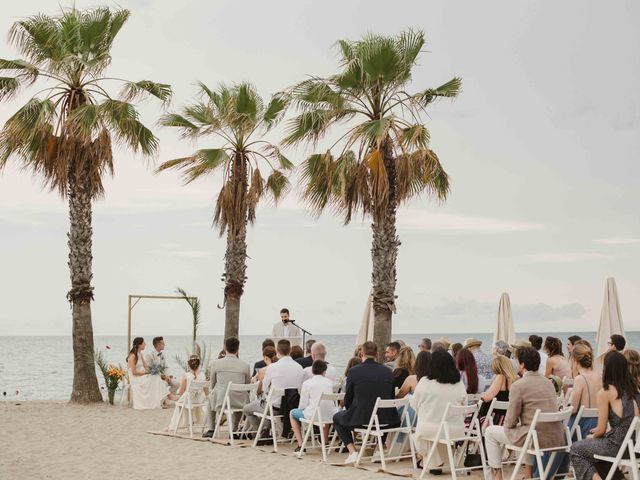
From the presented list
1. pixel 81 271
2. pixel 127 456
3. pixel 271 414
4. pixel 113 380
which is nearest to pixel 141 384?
pixel 113 380

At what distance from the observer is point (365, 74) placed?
604 inches

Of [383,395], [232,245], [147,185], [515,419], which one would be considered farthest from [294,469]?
[147,185]

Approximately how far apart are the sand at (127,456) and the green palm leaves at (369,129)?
5308mm

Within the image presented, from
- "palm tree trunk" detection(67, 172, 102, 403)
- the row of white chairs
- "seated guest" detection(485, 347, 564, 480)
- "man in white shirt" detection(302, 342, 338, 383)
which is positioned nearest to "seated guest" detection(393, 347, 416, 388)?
the row of white chairs

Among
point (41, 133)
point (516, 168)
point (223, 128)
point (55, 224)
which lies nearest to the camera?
point (41, 133)

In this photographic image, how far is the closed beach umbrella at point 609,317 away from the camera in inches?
567

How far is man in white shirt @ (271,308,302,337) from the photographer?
16.7 m

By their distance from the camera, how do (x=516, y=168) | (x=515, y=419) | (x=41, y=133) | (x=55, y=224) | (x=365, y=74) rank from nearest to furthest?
(x=515, y=419) → (x=365, y=74) → (x=41, y=133) → (x=516, y=168) → (x=55, y=224)

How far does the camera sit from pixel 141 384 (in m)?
16.2

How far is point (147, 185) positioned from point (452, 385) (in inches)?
→ 551

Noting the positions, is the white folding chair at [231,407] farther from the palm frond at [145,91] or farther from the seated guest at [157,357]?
the palm frond at [145,91]

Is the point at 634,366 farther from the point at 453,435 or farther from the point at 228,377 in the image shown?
the point at 228,377

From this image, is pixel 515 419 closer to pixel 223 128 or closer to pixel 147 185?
pixel 223 128

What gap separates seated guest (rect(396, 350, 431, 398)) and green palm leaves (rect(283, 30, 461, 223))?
18.6ft
